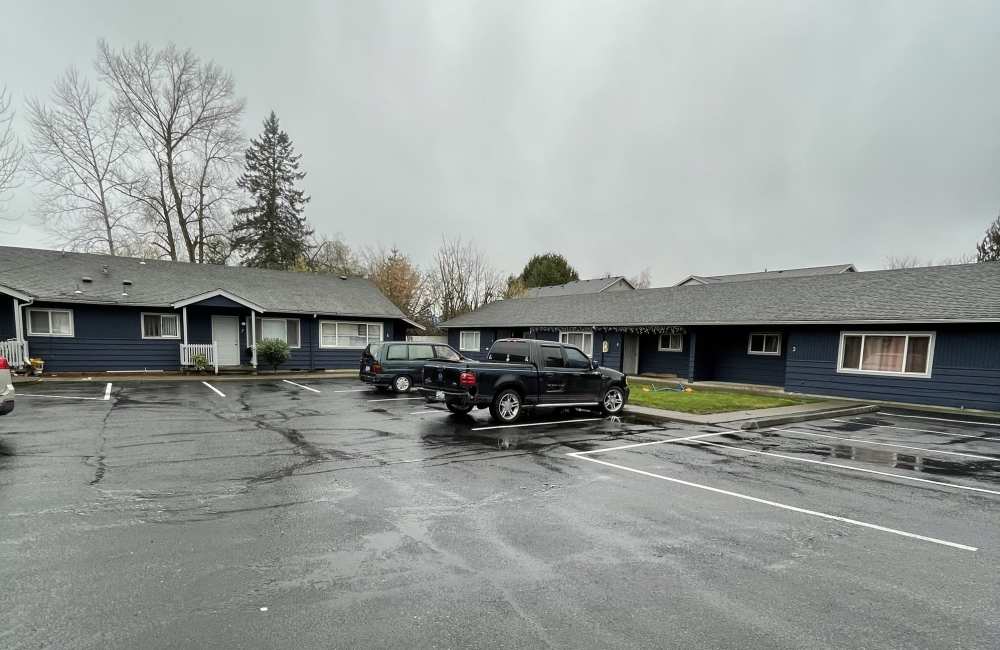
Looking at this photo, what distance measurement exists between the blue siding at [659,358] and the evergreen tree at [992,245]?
28.9 metres

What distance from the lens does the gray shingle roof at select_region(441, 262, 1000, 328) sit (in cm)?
1530

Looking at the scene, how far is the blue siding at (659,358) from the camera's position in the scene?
894 inches

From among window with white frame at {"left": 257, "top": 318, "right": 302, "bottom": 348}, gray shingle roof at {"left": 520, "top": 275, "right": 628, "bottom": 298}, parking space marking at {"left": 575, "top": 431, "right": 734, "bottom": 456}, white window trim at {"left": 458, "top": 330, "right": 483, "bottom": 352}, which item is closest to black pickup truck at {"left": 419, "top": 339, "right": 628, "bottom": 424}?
parking space marking at {"left": 575, "top": 431, "right": 734, "bottom": 456}

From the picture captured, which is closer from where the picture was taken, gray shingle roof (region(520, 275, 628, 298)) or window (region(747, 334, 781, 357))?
window (region(747, 334, 781, 357))

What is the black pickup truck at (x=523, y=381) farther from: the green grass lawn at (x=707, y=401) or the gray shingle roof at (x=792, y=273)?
the gray shingle roof at (x=792, y=273)

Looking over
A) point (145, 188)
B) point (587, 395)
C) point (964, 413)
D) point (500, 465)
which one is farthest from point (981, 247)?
point (145, 188)

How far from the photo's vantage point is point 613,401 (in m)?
12.6

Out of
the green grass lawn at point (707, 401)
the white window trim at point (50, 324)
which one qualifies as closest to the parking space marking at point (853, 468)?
the green grass lawn at point (707, 401)

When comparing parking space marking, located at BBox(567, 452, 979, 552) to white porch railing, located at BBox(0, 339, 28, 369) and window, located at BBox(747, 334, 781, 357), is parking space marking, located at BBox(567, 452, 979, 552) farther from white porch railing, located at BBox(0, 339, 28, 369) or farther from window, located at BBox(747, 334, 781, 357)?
white porch railing, located at BBox(0, 339, 28, 369)

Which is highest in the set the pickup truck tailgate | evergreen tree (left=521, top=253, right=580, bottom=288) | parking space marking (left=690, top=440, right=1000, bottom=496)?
evergreen tree (left=521, top=253, right=580, bottom=288)

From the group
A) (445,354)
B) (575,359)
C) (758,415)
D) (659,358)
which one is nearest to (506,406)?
(575,359)

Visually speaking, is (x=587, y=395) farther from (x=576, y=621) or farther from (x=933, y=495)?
(x=576, y=621)

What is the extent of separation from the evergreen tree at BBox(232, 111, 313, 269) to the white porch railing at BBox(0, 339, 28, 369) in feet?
76.1

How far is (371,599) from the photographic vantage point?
3.45 metres
